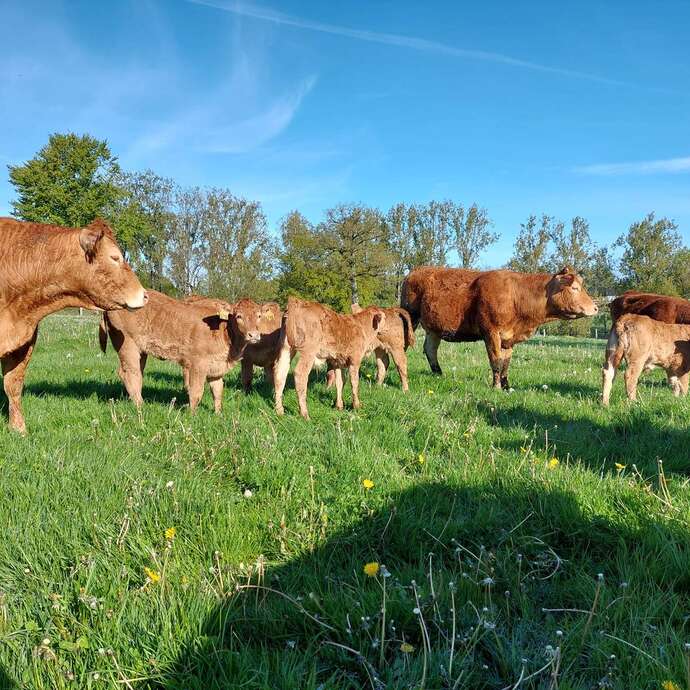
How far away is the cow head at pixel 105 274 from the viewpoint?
5.78m

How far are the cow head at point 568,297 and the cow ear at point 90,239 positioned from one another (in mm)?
8249

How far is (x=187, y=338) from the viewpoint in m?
7.72

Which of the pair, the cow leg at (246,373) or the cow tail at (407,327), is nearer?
the cow leg at (246,373)

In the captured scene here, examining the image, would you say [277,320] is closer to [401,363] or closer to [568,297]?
[401,363]

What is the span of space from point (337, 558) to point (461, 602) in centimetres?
86

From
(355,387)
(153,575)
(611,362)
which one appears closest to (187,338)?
(355,387)

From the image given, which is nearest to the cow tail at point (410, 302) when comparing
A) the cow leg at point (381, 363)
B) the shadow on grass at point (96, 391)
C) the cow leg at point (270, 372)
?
the cow leg at point (381, 363)

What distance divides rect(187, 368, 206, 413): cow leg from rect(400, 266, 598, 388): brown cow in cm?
524

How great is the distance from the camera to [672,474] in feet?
15.3

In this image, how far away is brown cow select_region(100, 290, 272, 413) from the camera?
7.53m

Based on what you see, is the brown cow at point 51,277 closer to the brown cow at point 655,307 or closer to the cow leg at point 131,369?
the cow leg at point 131,369

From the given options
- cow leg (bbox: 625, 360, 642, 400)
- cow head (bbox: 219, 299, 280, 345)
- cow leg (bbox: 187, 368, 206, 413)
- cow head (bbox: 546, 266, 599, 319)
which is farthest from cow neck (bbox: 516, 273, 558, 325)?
cow leg (bbox: 187, 368, 206, 413)

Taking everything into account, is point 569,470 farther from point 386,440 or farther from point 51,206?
point 51,206

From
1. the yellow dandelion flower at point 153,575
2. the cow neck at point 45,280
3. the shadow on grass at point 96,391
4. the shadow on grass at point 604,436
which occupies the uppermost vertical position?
the cow neck at point 45,280
